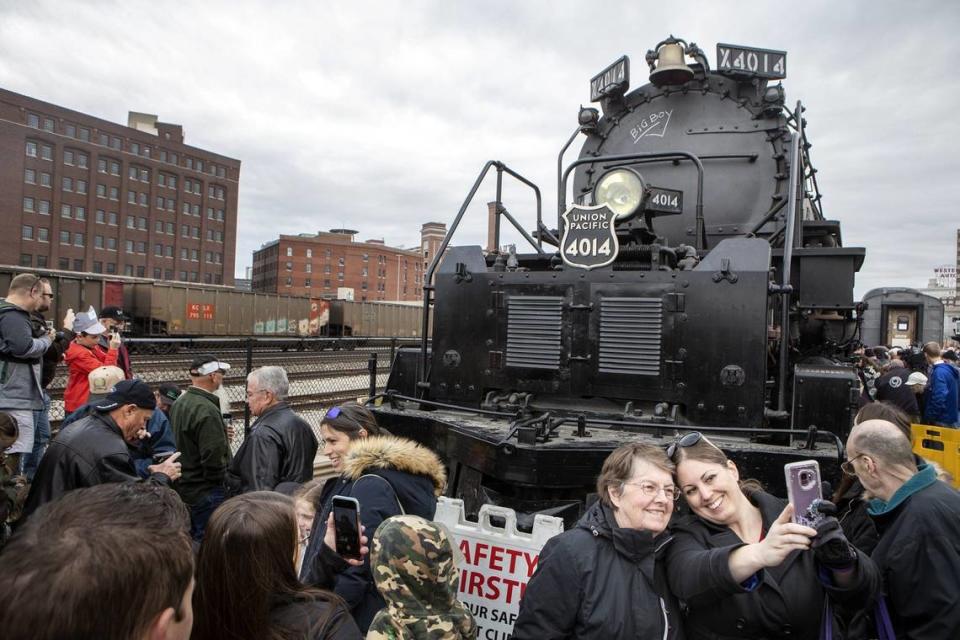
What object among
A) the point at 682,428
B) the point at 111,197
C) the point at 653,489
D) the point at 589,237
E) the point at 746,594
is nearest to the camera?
the point at 746,594

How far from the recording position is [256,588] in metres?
1.88

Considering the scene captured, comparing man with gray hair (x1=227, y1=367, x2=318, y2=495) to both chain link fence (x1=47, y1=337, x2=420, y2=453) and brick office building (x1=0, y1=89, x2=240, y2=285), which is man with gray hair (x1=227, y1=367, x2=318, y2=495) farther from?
brick office building (x1=0, y1=89, x2=240, y2=285)

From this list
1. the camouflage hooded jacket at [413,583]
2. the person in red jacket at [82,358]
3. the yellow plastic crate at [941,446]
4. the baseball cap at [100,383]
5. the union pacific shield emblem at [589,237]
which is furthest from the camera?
the yellow plastic crate at [941,446]

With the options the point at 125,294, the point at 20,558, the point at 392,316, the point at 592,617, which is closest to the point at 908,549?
the point at 592,617

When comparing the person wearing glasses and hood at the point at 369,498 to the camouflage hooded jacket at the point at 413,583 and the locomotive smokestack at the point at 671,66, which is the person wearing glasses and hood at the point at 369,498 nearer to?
the camouflage hooded jacket at the point at 413,583

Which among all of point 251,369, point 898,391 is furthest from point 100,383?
point 898,391

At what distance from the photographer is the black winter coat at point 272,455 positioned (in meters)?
4.09

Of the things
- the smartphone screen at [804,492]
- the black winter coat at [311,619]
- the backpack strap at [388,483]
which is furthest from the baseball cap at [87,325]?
the smartphone screen at [804,492]

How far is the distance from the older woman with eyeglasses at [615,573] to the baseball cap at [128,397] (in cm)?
264

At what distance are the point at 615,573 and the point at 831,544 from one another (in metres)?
0.71

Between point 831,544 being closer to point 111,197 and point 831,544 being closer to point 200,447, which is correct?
point 200,447

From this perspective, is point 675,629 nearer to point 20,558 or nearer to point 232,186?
point 20,558

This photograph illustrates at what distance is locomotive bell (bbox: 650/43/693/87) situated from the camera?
21.9ft

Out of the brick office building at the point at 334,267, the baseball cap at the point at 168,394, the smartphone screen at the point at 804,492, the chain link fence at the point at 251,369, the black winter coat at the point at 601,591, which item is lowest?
the chain link fence at the point at 251,369
